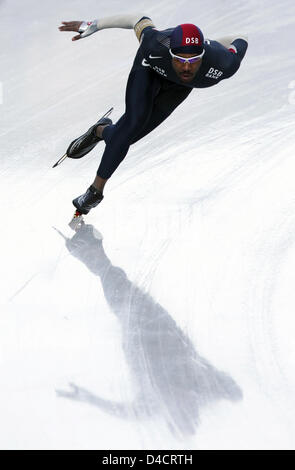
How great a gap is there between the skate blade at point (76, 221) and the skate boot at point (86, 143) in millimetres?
673

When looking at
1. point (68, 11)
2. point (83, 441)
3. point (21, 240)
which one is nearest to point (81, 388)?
point (83, 441)

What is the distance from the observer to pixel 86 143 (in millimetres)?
5102

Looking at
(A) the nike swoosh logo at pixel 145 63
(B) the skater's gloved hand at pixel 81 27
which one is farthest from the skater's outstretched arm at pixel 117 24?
(A) the nike swoosh logo at pixel 145 63

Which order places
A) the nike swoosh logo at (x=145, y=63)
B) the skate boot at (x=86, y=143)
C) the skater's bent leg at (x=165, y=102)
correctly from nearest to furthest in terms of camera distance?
the nike swoosh logo at (x=145, y=63), the skater's bent leg at (x=165, y=102), the skate boot at (x=86, y=143)

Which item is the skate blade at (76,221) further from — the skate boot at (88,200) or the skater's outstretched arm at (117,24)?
the skater's outstretched arm at (117,24)

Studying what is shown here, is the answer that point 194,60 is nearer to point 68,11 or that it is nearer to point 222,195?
point 222,195

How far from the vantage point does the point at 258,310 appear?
11.4 feet

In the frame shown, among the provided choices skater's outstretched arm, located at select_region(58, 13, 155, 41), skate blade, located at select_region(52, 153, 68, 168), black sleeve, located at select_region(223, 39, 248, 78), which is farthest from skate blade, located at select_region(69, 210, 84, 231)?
black sleeve, located at select_region(223, 39, 248, 78)

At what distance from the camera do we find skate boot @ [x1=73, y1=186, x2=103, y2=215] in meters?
4.49

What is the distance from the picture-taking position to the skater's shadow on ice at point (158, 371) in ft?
9.47

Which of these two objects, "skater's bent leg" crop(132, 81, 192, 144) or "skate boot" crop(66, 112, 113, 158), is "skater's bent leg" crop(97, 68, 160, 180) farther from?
"skate boot" crop(66, 112, 113, 158)

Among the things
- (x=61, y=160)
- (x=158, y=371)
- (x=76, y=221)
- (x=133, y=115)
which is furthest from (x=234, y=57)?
(x=158, y=371)

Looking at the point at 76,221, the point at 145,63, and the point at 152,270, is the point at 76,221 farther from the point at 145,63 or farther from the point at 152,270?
the point at 145,63
